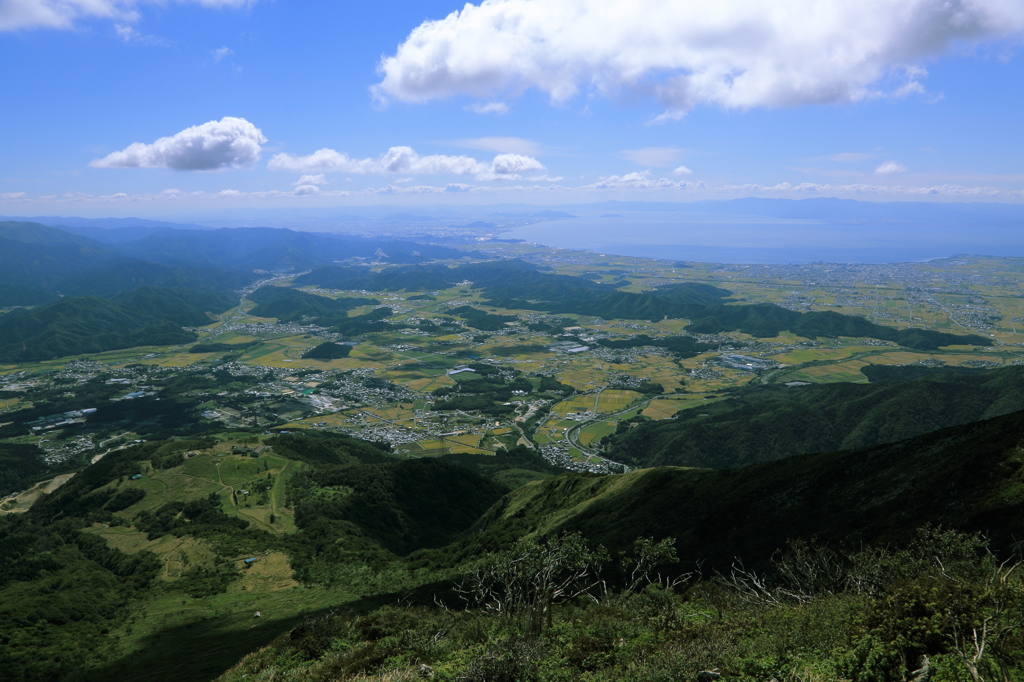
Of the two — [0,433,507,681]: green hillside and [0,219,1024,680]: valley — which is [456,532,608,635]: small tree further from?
[0,433,507,681]: green hillside

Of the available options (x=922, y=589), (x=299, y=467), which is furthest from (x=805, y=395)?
(x=922, y=589)

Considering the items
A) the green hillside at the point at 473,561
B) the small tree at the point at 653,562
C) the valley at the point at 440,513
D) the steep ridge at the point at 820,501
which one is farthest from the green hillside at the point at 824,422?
the small tree at the point at 653,562

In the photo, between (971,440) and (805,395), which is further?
(805,395)

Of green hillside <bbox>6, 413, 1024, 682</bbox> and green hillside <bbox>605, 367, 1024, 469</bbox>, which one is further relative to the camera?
green hillside <bbox>605, 367, 1024, 469</bbox>

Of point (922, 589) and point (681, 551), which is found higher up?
point (922, 589)

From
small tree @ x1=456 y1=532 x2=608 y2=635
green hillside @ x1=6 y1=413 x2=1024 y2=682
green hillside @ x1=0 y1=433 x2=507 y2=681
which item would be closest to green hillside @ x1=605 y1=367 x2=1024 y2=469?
green hillside @ x1=0 y1=433 x2=507 y2=681

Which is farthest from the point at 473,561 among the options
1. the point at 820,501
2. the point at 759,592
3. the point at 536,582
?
the point at 820,501

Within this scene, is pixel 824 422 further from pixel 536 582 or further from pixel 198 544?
pixel 198 544

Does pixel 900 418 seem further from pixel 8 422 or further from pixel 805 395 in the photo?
pixel 8 422

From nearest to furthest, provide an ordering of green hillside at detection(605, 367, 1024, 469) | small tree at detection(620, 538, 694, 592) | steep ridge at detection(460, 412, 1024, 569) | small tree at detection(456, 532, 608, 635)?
small tree at detection(456, 532, 608, 635)
steep ridge at detection(460, 412, 1024, 569)
small tree at detection(620, 538, 694, 592)
green hillside at detection(605, 367, 1024, 469)

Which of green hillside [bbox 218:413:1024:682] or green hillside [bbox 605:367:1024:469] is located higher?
green hillside [bbox 218:413:1024:682]
